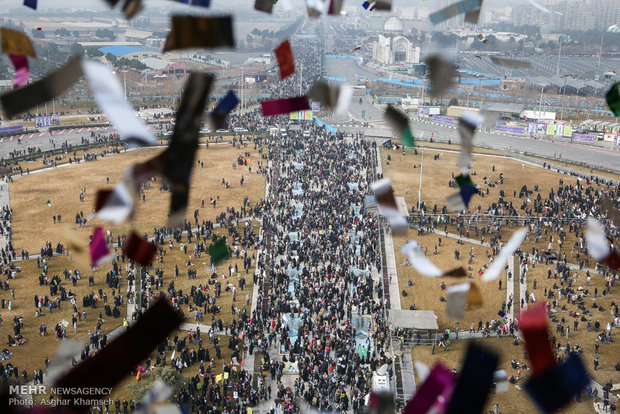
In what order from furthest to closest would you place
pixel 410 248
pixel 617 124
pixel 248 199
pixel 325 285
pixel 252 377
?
pixel 617 124
pixel 248 199
pixel 325 285
pixel 252 377
pixel 410 248

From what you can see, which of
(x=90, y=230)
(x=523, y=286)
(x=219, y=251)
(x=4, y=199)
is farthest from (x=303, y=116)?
(x=219, y=251)

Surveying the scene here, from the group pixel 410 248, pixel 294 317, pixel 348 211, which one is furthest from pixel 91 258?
pixel 348 211

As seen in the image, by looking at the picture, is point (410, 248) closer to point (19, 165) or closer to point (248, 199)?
point (248, 199)

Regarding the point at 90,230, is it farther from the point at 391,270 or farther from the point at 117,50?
the point at 117,50

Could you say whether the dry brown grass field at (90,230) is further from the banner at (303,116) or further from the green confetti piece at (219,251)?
the green confetti piece at (219,251)

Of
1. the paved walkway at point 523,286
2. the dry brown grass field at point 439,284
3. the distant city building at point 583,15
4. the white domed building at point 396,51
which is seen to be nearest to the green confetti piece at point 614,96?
the dry brown grass field at point 439,284

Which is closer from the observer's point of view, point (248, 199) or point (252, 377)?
point (252, 377)

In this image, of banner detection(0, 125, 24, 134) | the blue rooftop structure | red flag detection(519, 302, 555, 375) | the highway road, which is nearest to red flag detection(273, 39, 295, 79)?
red flag detection(519, 302, 555, 375)
